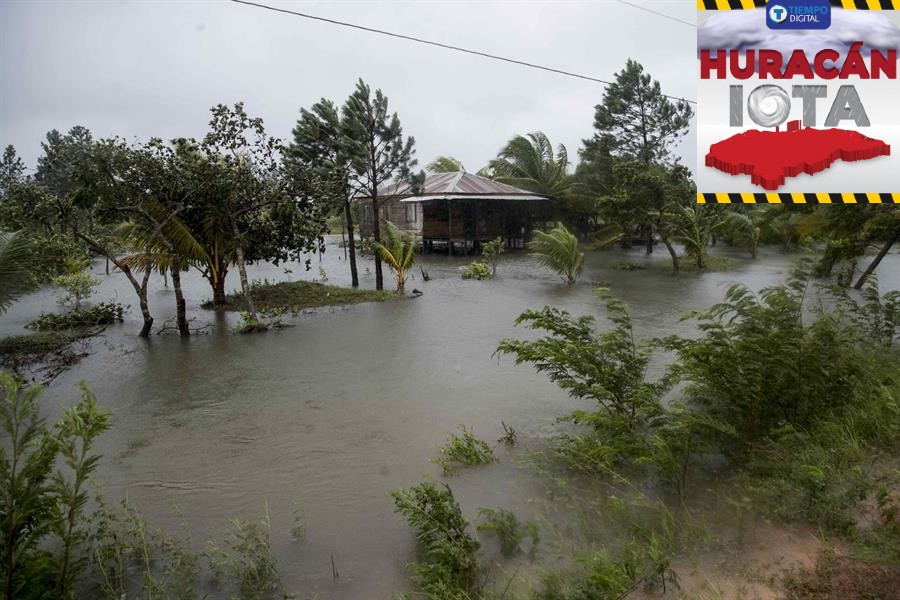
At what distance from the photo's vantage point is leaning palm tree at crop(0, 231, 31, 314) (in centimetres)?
785

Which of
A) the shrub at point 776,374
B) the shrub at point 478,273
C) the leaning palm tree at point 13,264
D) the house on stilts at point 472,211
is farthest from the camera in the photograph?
the house on stilts at point 472,211

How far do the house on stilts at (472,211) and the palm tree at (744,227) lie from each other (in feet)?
23.6

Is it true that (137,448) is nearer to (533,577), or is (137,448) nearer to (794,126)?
(533,577)

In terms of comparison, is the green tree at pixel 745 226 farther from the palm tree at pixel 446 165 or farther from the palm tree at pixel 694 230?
the palm tree at pixel 446 165

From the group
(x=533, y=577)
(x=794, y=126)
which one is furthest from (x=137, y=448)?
(x=794, y=126)

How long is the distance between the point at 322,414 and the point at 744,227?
2096cm

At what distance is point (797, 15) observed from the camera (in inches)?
186

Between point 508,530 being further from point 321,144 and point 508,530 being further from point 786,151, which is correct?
point 321,144

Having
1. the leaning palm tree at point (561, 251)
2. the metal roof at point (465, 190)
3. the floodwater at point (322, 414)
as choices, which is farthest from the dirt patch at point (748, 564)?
the metal roof at point (465, 190)

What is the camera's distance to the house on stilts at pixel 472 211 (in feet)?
73.2

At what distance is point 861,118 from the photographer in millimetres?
4602

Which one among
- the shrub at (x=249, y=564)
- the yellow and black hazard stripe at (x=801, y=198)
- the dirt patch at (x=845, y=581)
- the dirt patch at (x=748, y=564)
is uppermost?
the yellow and black hazard stripe at (x=801, y=198)

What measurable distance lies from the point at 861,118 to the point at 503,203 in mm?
19904

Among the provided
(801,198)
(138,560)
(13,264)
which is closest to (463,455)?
(138,560)
